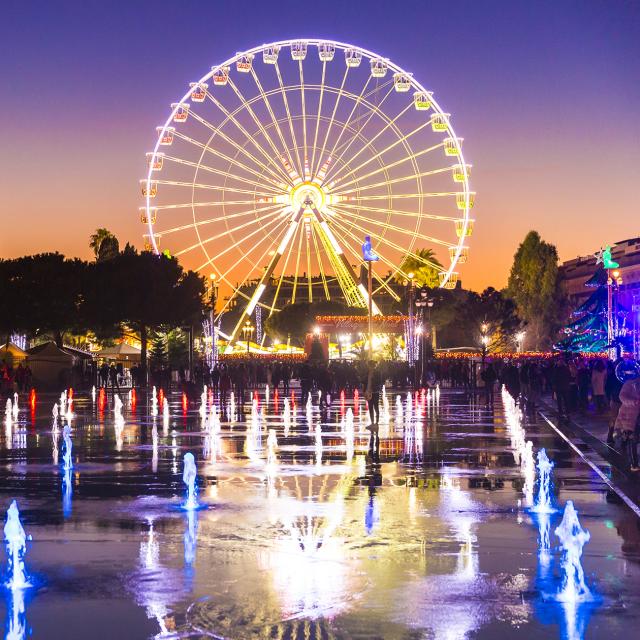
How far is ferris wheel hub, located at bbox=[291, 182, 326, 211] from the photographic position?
6312 cm

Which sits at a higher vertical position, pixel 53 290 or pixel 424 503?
pixel 53 290

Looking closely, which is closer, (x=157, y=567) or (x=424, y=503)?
(x=157, y=567)

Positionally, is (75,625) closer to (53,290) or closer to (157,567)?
(157,567)

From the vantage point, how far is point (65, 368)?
2717 inches

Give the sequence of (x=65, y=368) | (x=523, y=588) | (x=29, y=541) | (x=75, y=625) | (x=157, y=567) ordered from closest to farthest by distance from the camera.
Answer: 1. (x=75, y=625)
2. (x=523, y=588)
3. (x=157, y=567)
4. (x=29, y=541)
5. (x=65, y=368)

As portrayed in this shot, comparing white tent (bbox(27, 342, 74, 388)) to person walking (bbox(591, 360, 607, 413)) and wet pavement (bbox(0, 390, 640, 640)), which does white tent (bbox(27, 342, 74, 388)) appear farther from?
wet pavement (bbox(0, 390, 640, 640))

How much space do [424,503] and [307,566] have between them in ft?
14.9

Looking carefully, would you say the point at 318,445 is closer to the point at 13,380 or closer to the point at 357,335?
the point at 13,380

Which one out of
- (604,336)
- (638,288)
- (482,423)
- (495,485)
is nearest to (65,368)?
(604,336)

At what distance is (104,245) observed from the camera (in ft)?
370

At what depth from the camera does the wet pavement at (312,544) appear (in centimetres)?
830

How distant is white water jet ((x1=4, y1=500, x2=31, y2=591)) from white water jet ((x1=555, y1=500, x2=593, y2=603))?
399 centimetres

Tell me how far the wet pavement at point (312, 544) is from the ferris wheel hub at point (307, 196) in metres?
40.0

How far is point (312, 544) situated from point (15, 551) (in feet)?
8.66
